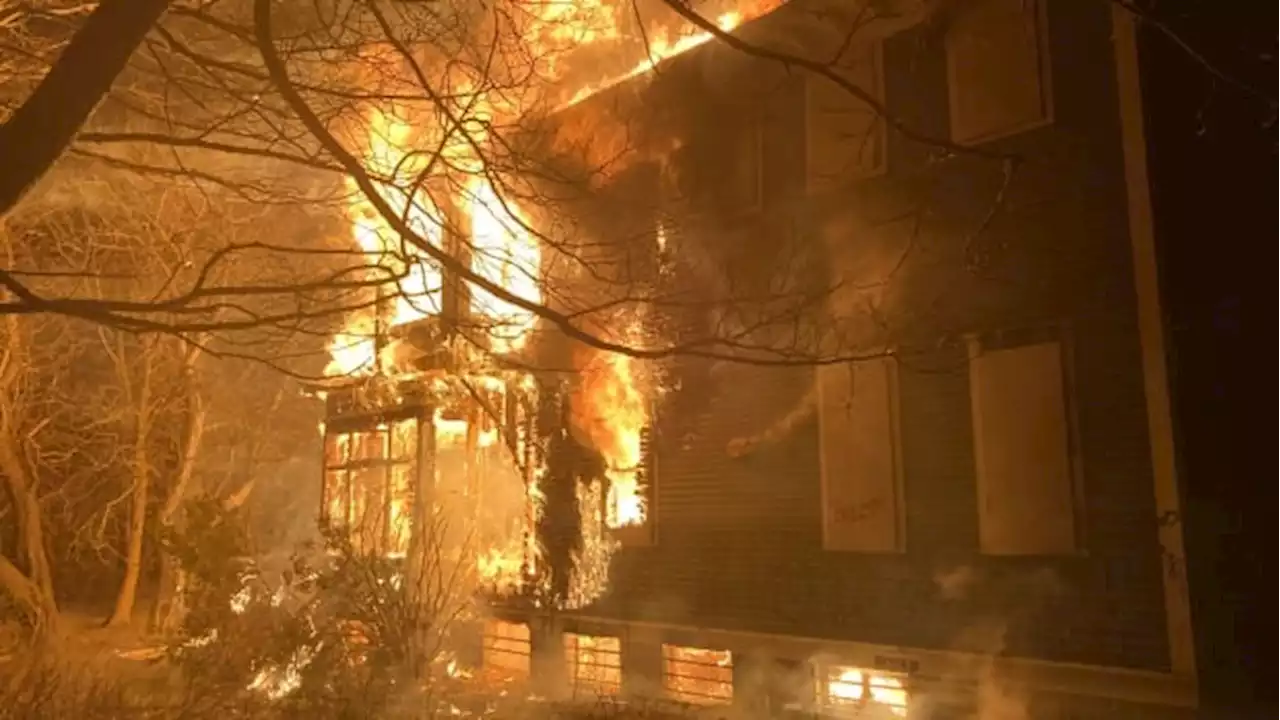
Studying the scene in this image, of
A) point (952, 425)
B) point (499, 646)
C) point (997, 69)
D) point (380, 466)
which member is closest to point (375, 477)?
point (380, 466)

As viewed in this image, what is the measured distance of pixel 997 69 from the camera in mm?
9727

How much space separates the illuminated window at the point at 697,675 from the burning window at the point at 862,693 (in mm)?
1282

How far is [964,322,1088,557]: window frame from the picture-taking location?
8570 millimetres

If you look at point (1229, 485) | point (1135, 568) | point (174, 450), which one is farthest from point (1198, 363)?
point (174, 450)

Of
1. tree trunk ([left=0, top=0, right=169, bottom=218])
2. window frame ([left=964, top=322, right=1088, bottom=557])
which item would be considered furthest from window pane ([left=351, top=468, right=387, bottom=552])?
tree trunk ([left=0, top=0, right=169, bottom=218])

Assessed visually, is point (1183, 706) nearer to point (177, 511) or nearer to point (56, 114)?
point (56, 114)

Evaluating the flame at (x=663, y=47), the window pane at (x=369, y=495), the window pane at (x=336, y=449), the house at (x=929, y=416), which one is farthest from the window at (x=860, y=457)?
the window pane at (x=336, y=449)

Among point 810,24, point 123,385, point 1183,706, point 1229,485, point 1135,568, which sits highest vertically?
point 810,24

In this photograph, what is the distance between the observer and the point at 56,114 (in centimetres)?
405

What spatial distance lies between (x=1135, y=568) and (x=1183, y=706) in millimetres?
1058

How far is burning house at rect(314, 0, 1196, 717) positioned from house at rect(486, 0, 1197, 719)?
1.1 inches

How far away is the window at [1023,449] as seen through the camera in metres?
8.69

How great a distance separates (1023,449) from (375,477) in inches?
401

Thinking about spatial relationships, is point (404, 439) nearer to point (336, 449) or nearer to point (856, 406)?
point (336, 449)
